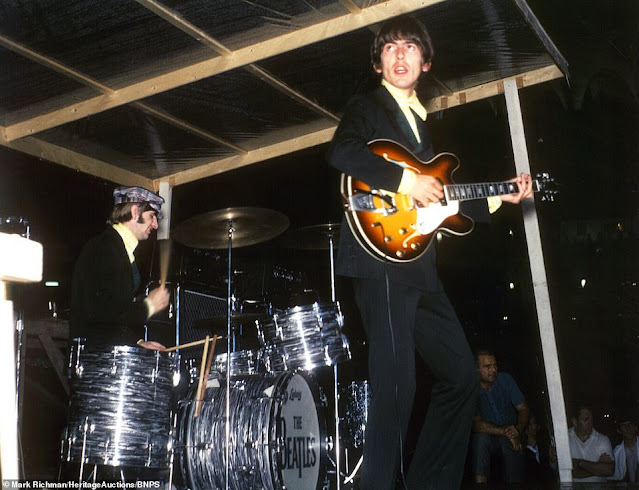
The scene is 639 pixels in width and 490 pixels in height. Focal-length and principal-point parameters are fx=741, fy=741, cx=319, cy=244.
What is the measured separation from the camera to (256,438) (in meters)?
4.36

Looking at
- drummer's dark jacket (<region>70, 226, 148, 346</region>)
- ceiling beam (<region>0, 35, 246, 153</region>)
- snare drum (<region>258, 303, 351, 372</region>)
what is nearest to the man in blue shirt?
snare drum (<region>258, 303, 351, 372</region>)

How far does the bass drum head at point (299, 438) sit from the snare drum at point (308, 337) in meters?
0.14

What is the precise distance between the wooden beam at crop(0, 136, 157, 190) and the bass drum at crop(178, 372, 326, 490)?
2379mm

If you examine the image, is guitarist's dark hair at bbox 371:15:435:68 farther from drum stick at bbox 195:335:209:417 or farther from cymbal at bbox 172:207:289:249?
drum stick at bbox 195:335:209:417

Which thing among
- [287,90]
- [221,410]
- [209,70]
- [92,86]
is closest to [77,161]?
[92,86]

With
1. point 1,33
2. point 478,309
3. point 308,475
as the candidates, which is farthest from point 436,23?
point 478,309

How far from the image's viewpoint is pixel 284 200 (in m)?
8.15

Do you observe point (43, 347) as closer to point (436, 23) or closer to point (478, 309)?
point (436, 23)

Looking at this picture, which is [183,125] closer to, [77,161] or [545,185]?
[77,161]

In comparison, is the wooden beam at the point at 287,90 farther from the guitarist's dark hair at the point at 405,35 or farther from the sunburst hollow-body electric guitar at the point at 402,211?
the sunburst hollow-body electric guitar at the point at 402,211

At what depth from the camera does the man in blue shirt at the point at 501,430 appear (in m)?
6.42

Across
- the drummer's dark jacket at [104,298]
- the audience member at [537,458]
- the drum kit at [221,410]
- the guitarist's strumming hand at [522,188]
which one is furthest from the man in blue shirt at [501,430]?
the guitarist's strumming hand at [522,188]

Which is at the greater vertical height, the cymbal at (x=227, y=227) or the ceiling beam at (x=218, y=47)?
the ceiling beam at (x=218, y=47)

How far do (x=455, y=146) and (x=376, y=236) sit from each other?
6964 millimetres
